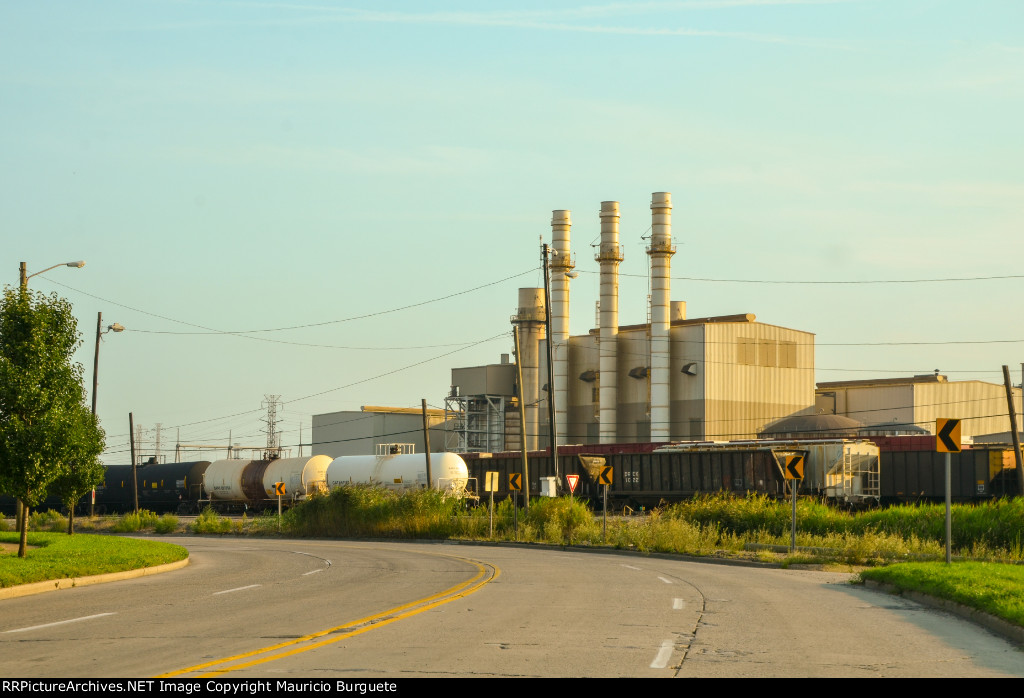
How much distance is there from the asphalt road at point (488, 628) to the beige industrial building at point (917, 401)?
62121 millimetres

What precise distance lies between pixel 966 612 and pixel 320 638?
8935 millimetres

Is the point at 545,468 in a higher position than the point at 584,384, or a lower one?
lower

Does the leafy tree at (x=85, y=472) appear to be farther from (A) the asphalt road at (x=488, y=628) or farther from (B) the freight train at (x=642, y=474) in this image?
(B) the freight train at (x=642, y=474)

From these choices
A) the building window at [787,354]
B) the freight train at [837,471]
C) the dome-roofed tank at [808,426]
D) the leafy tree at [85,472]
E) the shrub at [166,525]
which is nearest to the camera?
the leafy tree at [85,472]

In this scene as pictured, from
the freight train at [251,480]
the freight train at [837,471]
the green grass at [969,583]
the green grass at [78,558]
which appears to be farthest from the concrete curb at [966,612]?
the freight train at [251,480]

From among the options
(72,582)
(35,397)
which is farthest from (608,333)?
(72,582)

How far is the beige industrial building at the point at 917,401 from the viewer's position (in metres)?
80.8

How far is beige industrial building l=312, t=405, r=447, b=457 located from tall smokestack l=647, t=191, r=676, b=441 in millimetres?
34743

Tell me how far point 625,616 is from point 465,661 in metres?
4.64

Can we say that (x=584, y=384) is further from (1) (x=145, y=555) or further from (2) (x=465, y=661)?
(2) (x=465, y=661)

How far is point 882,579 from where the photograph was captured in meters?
20.1

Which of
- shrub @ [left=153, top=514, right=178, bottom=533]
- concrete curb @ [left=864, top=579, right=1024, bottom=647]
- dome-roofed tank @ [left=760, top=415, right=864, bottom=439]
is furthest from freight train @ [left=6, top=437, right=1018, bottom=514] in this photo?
concrete curb @ [left=864, top=579, right=1024, bottom=647]

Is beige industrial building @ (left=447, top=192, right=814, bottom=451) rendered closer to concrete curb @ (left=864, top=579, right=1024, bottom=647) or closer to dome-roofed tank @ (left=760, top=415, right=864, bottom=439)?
dome-roofed tank @ (left=760, top=415, right=864, bottom=439)

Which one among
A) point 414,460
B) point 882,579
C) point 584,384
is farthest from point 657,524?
point 584,384
